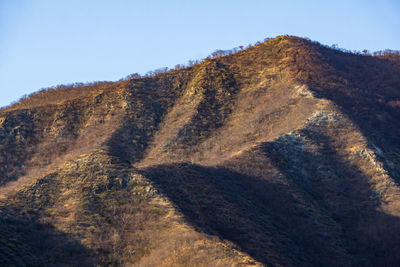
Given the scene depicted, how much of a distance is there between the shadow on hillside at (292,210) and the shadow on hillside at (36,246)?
712 centimetres

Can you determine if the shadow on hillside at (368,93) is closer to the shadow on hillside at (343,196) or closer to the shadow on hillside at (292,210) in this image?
the shadow on hillside at (343,196)

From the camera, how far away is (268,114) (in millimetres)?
49969

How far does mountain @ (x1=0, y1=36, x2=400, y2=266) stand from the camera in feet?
93.5

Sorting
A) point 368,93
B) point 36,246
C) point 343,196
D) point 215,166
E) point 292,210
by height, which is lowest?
point 343,196

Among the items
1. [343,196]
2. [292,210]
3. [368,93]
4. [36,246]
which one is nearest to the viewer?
[36,246]

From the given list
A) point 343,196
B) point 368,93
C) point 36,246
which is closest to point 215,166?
point 343,196

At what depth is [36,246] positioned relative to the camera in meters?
27.4

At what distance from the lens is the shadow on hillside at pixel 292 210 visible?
3043 cm

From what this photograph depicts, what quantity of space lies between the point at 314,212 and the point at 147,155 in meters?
18.9

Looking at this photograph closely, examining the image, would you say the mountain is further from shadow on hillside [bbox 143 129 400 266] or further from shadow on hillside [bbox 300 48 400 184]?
shadow on hillside [bbox 300 48 400 184]

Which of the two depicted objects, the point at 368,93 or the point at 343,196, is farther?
the point at 368,93

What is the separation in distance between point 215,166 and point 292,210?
7.41m

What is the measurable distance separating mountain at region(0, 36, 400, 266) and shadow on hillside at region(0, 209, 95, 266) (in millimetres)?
100

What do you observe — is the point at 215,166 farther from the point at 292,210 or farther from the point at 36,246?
the point at 36,246
